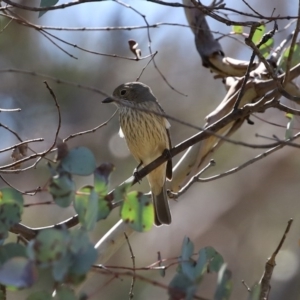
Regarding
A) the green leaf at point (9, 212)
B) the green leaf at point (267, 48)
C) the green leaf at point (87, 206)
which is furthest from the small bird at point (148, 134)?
the green leaf at point (87, 206)

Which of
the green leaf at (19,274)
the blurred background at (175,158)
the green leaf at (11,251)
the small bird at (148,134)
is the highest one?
the blurred background at (175,158)

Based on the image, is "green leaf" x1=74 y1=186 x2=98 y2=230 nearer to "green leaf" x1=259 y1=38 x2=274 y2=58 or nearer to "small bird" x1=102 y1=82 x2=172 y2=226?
"green leaf" x1=259 y1=38 x2=274 y2=58

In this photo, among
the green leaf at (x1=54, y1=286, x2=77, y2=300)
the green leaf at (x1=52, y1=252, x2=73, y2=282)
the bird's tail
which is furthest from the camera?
the bird's tail

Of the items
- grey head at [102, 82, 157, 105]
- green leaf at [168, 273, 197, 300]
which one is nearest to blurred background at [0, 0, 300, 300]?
grey head at [102, 82, 157, 105]

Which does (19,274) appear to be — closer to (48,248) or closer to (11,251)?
(48,248)

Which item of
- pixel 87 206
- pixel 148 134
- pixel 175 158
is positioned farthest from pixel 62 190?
pixel 175 158

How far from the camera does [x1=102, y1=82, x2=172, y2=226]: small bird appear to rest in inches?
176

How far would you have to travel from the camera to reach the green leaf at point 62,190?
5.88ft

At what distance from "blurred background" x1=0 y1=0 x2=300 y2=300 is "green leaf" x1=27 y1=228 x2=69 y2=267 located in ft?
21.3

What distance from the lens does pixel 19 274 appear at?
1.65 metres

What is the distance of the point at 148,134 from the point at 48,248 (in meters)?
2.86

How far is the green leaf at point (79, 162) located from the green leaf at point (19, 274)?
0.29 metres

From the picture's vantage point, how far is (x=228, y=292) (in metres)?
1.73

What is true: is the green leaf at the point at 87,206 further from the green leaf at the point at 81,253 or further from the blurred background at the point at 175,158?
the blurred background at the point at 175,158
